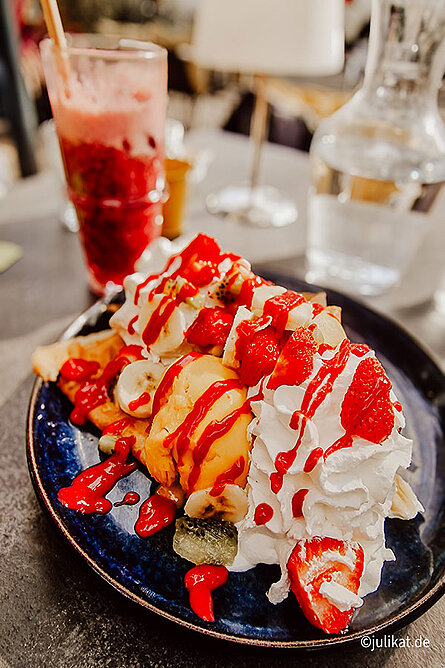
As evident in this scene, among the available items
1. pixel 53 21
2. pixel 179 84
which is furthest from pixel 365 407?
pixel 179 84

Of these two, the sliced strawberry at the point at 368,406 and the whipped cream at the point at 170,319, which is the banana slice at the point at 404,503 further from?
the whipped cream at the point at 170,319

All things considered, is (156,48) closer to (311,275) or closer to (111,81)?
(111,81)

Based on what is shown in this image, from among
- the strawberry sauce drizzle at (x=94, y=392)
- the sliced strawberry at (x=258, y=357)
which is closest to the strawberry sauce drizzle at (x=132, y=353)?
the strawberry sauce drizzle at (x=94, y=392)

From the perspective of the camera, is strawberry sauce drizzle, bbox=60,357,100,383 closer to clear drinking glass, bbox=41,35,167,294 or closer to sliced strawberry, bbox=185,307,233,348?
sliced strawberry, bbox=185,307,233,348

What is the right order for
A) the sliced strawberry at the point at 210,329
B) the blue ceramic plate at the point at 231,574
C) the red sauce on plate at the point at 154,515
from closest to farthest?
the blue ceramic plate at the point at 231,574 < the red sauce on plate at the point at 154,515 < the sliced strawberry at the point at 210,329

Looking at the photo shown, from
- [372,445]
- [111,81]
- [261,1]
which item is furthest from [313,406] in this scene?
[261,1]

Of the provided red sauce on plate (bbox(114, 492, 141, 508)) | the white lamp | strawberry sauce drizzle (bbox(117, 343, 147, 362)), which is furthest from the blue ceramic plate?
the white lamp

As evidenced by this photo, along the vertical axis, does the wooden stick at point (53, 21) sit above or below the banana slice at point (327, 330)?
above

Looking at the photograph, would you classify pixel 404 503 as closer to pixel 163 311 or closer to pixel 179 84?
pixel 163 311
